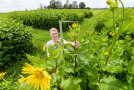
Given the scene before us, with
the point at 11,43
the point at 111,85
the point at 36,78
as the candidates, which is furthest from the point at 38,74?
the point at 11,43

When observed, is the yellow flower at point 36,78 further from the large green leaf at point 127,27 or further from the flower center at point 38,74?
the large green leaf at point 127,27

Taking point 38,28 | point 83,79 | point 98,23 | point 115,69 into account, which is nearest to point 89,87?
point 83,79

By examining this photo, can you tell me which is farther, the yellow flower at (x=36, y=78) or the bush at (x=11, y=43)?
the bush at (x=11, y=43)

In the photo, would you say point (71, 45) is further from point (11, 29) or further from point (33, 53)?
point (33, 53)

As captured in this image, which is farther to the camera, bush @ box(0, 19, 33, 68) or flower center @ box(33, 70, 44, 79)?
bush @ box(0, 19, 33, 68)

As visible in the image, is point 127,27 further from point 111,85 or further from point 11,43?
point 11,43

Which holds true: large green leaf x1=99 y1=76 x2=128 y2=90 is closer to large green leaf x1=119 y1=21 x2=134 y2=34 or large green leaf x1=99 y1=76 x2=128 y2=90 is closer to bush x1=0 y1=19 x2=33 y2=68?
large green leaf x1=119 y1=21 x2=134 y2=34

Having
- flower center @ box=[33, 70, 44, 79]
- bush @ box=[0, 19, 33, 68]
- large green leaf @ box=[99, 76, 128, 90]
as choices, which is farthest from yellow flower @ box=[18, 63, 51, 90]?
bush @ box=[0, 19, 33, 68]

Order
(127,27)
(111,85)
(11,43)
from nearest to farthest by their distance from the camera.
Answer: (127,27)
(111,85)
(11,43)

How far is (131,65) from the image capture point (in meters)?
0.47

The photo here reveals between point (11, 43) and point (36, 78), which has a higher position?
point (36, 78)

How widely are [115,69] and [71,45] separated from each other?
219mm

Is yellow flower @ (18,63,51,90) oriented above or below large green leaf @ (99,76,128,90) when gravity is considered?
above

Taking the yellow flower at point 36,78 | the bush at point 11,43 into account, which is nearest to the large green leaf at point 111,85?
the yellow flower at point 36,78
